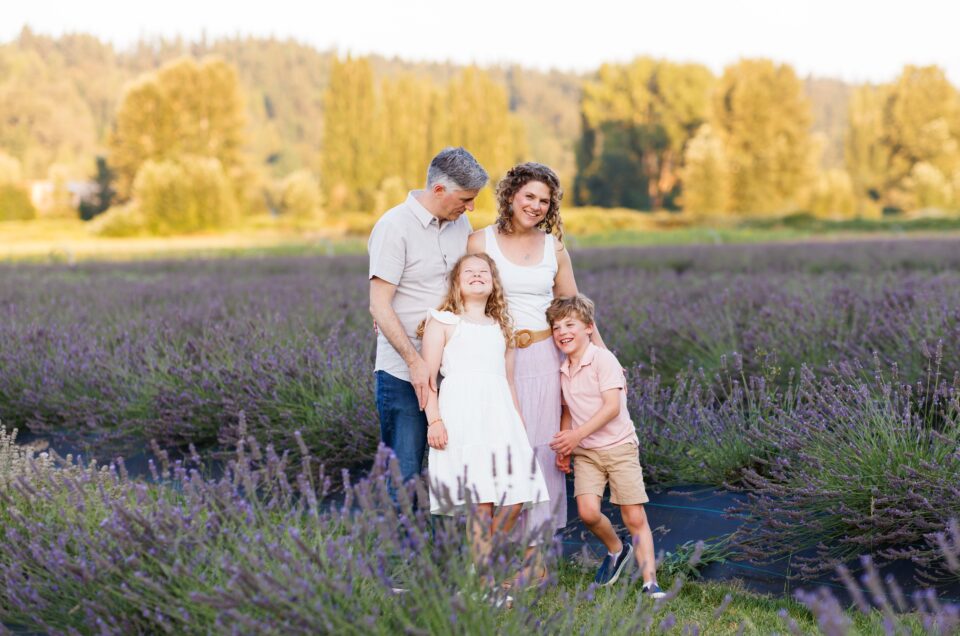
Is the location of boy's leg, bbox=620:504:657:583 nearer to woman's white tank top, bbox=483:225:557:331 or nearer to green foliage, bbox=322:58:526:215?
woman's white tank top, bbox=483:225:557:331

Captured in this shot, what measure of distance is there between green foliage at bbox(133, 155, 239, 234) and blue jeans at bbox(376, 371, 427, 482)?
37.7 metres

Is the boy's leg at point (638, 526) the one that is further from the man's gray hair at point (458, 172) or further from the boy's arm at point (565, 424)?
the man's gray hair at point (458, 172)

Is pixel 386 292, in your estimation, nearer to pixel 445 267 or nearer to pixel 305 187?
pixel 445 267

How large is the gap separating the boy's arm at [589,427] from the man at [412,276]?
481mm

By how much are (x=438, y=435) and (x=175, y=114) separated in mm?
47671

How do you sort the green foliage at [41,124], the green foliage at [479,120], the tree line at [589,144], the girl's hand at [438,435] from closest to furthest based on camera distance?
the girl's hand at [438,435] → the tree line at [589,144] → the green foliage at [479,120] → the green foliage at [41,124]

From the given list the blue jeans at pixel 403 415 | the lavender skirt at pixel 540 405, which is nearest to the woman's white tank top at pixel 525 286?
the lavender skirt at pixel 540 405

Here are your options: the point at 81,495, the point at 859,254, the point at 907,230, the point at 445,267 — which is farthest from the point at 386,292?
the point at 907,230


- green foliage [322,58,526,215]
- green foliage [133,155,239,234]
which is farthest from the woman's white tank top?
green foliage [322,58,526,215]

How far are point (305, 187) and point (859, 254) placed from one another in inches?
1519

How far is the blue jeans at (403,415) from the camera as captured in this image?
3252 millimetres

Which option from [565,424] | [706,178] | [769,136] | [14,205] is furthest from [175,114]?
[565,424]

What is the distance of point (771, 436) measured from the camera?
3410mm

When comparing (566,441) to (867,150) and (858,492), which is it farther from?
(867,150)
